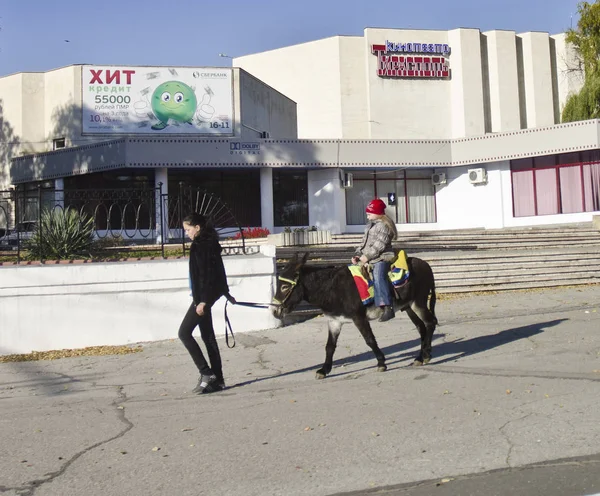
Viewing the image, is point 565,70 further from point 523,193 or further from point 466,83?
point 523,193

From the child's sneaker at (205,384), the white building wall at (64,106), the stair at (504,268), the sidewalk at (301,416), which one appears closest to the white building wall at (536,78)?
the white building wall at (64,106)

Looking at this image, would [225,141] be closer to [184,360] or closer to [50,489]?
[184,360]

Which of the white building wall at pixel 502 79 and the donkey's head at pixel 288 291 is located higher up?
the white building wall at pixel 502 79

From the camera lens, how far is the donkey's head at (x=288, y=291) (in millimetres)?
8180

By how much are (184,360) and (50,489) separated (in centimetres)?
550

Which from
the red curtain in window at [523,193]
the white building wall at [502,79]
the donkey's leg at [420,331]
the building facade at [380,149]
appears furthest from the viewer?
the white building wall at [502,79]

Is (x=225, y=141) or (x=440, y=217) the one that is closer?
(x=225, y=141)

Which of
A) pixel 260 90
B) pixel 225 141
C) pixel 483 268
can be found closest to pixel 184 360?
pixel 483 268

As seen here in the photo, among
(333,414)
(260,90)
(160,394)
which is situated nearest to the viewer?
(333,414)

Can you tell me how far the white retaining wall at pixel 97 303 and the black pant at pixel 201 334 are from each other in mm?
4285

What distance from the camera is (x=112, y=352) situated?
11.6 m

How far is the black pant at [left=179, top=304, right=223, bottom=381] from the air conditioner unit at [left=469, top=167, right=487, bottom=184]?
86.1ft

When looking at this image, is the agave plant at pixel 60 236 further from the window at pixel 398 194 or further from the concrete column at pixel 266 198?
the window at pixel 398 194

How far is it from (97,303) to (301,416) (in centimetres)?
634
